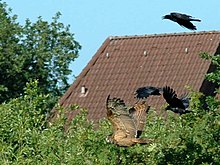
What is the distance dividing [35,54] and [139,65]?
12.8 m

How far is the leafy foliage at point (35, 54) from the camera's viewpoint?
160 ft

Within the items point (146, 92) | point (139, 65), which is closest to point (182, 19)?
point (146, 92)

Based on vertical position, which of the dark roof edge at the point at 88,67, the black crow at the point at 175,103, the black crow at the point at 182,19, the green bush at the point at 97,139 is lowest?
the green bush at the point at 97,139

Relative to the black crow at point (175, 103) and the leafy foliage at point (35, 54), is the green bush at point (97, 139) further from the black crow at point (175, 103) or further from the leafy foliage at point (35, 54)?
the leafy foliage at point (35, 54)

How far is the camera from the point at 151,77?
36875mm

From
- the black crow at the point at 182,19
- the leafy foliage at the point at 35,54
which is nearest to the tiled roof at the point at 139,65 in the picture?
the leafy foliage at the point at 35,54

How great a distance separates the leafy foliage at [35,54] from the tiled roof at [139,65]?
389 inches

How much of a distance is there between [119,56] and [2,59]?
463 inches

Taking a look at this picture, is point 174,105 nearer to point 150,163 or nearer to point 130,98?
point 150,163

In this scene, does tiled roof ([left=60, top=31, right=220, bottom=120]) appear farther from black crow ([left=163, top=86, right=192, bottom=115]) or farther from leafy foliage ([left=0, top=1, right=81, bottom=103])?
black crow ([left=163, top=86, right=192, bottom=115])

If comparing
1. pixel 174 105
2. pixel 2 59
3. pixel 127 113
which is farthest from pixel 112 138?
pixel 2 59

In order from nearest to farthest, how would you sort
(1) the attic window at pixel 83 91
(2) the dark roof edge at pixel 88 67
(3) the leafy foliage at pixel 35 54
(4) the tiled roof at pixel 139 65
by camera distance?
(4) the tiled roof at pixel 139 65 → (1) the attic window at pixel 83 91 → (2) the dark roof edge at pixel 88 67 → (3) the leafy foliage at pixel 35 54

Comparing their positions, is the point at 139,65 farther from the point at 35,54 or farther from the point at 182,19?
the point at 182,19

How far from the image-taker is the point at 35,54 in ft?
163
